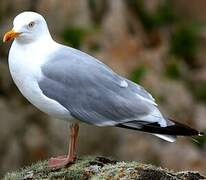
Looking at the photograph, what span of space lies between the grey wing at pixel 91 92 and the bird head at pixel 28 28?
223 mm

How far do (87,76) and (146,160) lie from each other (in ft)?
19.4

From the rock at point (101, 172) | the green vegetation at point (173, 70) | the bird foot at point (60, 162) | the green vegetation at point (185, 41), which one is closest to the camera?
the rock at point (101, 172)

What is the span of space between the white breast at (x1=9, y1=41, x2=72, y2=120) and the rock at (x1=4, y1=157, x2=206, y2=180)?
14.5 inches

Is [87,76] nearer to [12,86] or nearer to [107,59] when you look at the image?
[12,86]

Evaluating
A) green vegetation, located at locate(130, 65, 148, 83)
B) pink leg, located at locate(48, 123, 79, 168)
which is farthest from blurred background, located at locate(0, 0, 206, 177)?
pink leg, located at locate(48, 123, 79, 168)

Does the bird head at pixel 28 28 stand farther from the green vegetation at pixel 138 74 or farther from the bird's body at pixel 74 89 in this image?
the green vegetation at pixel 138 74

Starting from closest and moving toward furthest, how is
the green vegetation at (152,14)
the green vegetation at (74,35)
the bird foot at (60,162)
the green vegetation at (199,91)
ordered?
the bird foot at (60,162), the green vegetation at (74,35), the green vegetation at (199,91), the green vegetation at (152,14)

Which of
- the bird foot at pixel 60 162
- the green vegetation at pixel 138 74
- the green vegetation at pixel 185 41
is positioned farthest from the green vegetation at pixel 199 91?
the bird foot at pixel 60 162

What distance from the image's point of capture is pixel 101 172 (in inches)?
214

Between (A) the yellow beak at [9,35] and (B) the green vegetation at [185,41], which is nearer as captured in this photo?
(A) the yellow beak at [9,35]

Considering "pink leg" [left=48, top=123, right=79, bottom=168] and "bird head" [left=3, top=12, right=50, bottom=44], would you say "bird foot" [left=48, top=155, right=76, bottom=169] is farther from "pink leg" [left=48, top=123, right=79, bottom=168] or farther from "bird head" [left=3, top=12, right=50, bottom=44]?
"bird head" [left=3, top=12, right=50, bottom=44]

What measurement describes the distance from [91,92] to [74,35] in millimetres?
7981

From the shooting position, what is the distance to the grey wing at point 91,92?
5871mm

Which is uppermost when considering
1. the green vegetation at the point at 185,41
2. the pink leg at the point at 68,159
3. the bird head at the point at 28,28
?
the green vegetation at the point at 185,41
